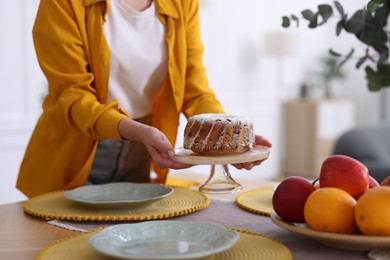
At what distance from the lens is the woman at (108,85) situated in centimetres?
145

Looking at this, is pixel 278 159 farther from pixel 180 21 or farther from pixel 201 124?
pixel 201 124

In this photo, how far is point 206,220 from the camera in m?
1.16

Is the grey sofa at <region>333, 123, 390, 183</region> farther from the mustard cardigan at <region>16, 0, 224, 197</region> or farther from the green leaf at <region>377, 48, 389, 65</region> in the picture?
the green leaf at <region>377, 48, 389, 65</region>

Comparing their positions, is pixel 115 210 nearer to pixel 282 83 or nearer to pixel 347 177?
pixel 347 177

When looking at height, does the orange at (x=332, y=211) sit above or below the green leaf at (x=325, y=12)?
below

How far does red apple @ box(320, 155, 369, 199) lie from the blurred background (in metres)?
3.52

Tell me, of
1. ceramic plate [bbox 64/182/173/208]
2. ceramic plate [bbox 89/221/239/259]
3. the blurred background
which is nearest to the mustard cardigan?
ceramic plate [bbox 64/182/173/208]

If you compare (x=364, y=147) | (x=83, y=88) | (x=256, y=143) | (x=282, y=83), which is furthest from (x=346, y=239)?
(x=282, y=83)

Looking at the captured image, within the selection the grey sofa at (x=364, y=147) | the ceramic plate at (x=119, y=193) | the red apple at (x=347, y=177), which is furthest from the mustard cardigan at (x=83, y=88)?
the grey sofa at (x=364, y=147)

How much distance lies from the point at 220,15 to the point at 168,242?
169 inches

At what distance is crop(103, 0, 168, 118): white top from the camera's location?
1569mm

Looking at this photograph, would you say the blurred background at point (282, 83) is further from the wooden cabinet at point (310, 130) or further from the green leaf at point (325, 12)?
the green leaf at point (325, 12)

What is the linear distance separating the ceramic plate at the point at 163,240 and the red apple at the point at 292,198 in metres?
0.11

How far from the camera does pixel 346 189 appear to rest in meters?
0.96
